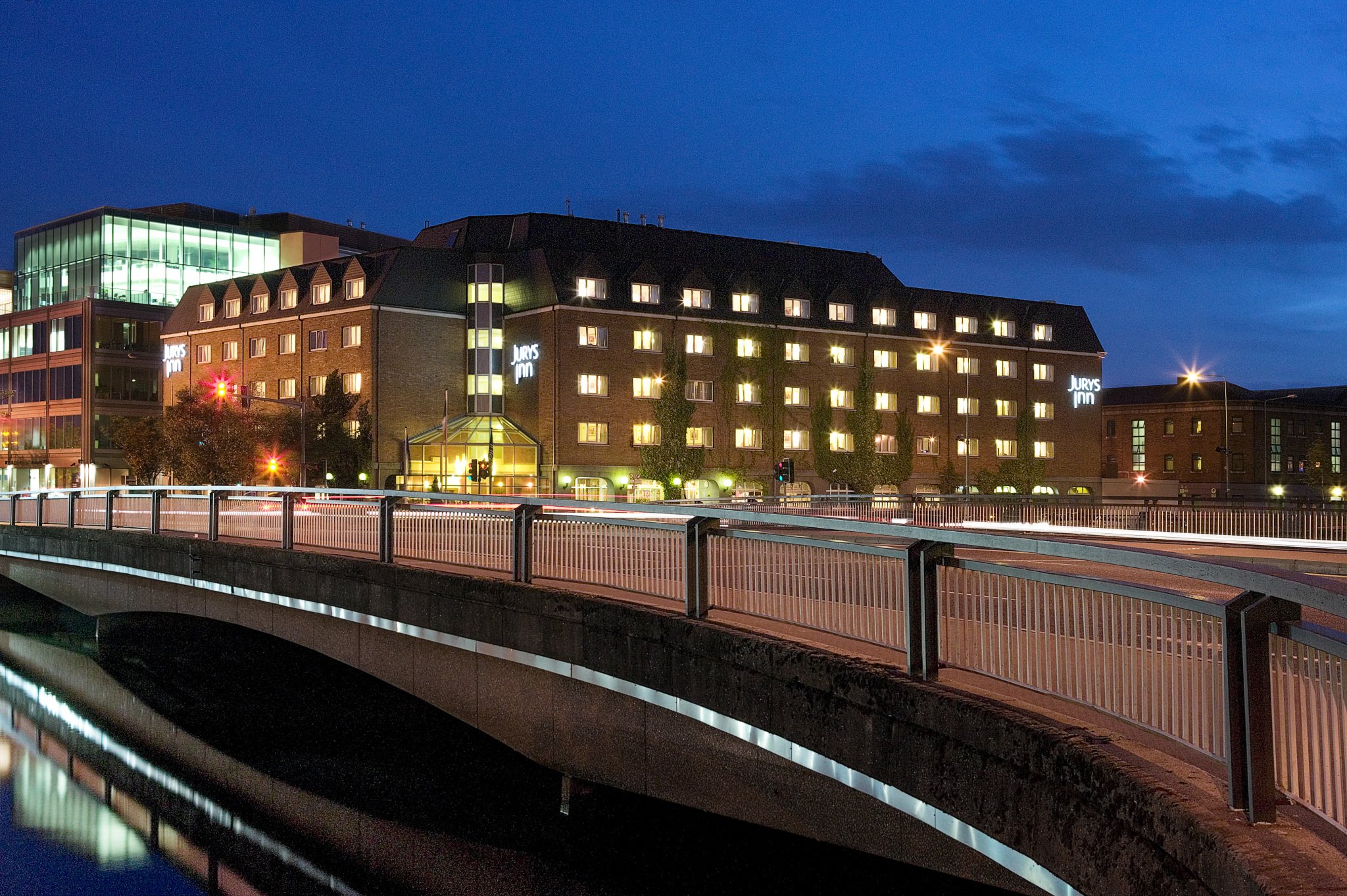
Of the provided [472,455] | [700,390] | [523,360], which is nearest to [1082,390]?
[700,390]

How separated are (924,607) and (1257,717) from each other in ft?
9.10

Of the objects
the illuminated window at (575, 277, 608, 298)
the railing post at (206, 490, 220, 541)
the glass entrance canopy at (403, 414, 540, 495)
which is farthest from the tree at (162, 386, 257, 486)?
the railing post at (206, 490, 220, 541)

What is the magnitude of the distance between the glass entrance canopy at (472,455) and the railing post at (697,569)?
56467mm

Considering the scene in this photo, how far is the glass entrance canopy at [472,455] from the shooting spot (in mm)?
66688

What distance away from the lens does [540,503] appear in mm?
12945

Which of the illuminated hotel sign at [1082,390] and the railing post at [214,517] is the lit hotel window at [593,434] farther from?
the railing post at [214,517]

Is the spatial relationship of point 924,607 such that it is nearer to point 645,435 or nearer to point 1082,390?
point 645,435

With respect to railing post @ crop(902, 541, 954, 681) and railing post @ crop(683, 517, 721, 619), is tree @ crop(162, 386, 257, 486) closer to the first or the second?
railing post @ crop(683, 517, 721, 619)

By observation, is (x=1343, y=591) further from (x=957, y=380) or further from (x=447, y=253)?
(x=957, y=380)

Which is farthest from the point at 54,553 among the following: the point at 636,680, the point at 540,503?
the point at 636,680

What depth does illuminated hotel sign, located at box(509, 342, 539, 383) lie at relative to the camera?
6800cm

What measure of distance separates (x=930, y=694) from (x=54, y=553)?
23.4 metres

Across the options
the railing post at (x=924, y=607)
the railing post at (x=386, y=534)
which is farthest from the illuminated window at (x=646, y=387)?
the railing post at (x=924, y=607)

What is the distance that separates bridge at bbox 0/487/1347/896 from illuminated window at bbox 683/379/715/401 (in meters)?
52.7
